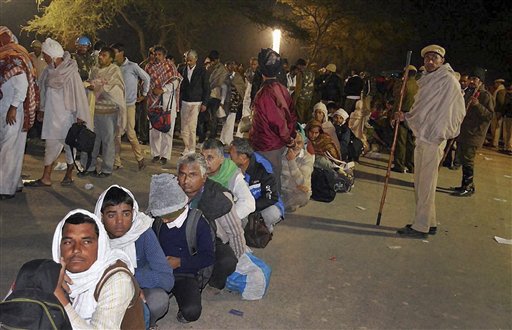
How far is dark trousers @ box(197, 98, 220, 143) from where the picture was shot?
1228 cm

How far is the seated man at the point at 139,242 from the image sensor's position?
3.61 metres

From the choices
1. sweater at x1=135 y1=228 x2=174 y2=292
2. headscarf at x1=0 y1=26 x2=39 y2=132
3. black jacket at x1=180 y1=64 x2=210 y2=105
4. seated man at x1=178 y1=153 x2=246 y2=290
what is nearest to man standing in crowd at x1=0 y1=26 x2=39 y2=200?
headscarf at x1=0 y1=26 x2=39 y2=132

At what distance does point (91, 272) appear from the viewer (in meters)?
2.86

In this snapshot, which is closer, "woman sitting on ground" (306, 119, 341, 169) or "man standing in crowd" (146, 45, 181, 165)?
"woman sitting on ground" (306, 119, 341, 169)

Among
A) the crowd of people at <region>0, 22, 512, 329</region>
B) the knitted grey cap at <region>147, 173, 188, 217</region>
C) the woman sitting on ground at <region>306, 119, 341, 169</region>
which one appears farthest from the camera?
the woman sitting on ground at <region>306, 119, 341, 169</region>

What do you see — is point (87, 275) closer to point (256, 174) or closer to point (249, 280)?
point (249, 280)

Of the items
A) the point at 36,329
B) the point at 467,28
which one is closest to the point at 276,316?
the point at 36,329

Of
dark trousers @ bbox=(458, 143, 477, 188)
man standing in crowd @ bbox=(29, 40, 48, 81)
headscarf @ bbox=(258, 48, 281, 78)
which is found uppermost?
headscarf @ bbox=(258, 48, 281, 78)

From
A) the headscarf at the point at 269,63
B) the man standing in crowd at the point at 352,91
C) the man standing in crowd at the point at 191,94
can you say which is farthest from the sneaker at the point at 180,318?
the man standing in crowd at the point at 352,91

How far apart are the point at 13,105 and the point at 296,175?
3.55 m

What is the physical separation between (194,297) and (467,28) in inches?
1313

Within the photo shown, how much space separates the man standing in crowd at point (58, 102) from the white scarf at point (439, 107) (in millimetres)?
4426

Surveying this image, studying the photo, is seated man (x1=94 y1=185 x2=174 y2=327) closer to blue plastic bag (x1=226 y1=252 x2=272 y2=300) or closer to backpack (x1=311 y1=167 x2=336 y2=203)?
blue plastic bag (x1=226 y1=252 x2=272 y2=300)

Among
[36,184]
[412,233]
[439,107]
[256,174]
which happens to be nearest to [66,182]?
[36,184]
